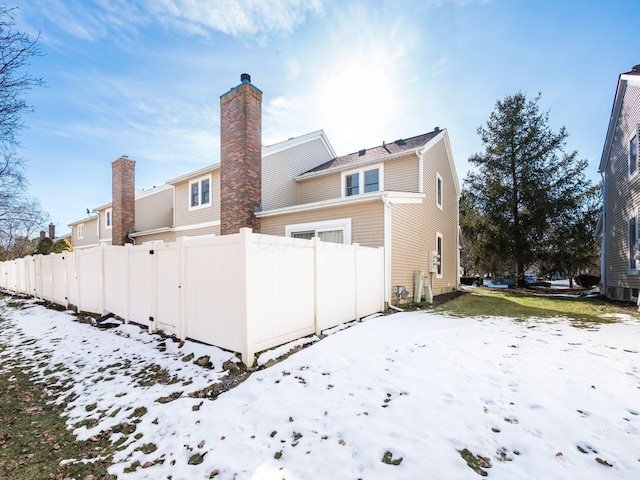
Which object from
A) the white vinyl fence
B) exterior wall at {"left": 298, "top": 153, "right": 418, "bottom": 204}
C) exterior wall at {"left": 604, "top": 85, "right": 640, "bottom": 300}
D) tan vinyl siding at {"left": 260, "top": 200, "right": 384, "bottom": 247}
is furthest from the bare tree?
exterior wall at {"left": 604, "top": 85, "right": 640, "bottom": 300}

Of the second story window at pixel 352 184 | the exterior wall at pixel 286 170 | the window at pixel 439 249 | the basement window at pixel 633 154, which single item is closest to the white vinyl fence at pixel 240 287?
the second story window at pixel 352 184

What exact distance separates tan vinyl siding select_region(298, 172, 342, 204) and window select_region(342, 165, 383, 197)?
36 cm

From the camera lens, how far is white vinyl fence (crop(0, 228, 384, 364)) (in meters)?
4.35

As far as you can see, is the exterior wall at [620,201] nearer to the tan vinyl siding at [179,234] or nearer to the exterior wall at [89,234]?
the tan vinyl siding at [179,234]

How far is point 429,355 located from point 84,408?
183 inches

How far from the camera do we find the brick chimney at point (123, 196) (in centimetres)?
1562

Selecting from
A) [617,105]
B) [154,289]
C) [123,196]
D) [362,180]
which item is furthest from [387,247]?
[123,196]

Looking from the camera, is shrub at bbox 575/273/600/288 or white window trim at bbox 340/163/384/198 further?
shrub at bbox 575/273/600/288

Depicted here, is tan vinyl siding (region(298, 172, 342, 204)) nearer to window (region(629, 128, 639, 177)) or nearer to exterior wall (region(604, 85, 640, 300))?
window (region(629, 128, 639, 177))

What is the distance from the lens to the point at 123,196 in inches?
619

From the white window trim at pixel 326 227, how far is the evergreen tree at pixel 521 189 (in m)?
13.8

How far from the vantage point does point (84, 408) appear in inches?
138

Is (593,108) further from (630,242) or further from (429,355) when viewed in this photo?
(429,355)

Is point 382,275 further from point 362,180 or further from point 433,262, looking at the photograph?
point 362,180
